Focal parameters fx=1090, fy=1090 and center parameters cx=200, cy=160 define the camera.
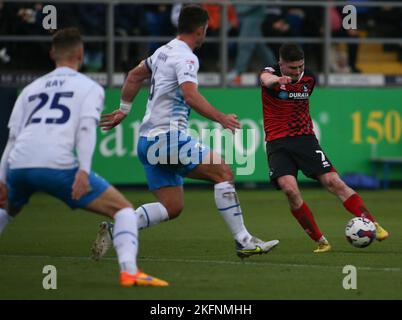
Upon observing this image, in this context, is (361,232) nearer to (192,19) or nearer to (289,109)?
(289,109)

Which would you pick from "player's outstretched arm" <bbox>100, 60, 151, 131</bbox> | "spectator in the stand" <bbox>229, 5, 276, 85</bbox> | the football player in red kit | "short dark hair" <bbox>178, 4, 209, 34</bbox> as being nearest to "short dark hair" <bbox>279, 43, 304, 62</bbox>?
the football player in red kit

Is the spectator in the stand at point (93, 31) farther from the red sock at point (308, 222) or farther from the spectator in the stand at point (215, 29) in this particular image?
the red sock at point (308, 222)

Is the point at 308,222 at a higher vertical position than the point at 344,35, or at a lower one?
lower

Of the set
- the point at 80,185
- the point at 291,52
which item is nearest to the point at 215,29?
the point at 291,52

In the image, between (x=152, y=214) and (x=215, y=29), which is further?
(x=215, y=29)

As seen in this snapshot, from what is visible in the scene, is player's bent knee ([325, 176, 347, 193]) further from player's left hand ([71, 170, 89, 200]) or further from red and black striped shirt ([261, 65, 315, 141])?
player's left hand ([71, 170, 89, 200])

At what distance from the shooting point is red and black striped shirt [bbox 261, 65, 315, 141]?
1230cm

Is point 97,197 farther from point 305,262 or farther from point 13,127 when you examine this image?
point 305,262

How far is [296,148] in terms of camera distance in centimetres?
1223

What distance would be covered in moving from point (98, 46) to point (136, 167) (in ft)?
8.21

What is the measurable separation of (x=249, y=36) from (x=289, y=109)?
32.4ft

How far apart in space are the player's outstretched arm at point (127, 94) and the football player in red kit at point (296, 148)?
1331 mm

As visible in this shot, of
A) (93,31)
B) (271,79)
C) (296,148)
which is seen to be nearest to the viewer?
(271,79)

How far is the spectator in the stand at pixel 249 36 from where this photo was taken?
2191 centimetres
